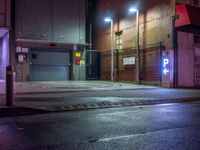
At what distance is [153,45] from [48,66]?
12.6m

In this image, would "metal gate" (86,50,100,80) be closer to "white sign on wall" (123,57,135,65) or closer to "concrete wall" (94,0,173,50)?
"concrete wall" (94,0,173,50)

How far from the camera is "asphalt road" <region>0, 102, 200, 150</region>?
5484 mm

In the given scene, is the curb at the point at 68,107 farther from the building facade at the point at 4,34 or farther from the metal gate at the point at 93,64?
the metal gate at the point at 93,64

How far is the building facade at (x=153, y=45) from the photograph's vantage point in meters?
20.6

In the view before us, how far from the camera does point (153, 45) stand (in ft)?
75.7

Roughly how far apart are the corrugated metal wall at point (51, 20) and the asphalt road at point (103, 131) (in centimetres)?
2107

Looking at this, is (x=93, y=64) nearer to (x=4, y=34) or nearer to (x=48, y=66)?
(x=48, y=66)

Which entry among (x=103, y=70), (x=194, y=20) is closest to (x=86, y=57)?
(x=103, y=70)

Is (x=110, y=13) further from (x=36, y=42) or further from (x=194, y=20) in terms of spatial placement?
(x=194, y=20)

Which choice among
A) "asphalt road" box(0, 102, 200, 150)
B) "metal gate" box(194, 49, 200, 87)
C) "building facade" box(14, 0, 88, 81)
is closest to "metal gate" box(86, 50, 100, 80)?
"building facade" box(14, 0, 88, 81)

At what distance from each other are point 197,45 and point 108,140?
1776 centimetres

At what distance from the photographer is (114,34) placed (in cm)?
2941

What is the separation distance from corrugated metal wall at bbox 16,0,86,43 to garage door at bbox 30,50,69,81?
1760 millimetres

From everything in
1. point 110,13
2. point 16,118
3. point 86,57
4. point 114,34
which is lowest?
point 16,118
